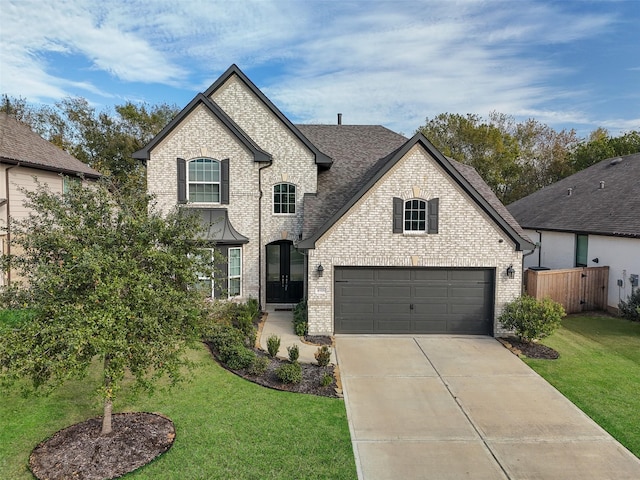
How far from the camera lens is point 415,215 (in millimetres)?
13211

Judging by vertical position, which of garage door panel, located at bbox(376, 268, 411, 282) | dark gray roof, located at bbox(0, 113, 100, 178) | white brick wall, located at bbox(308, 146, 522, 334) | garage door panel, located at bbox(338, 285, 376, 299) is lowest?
garage door panel, located at bbox(338, 285, 376, 299)

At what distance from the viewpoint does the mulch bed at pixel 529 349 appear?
37.8ft

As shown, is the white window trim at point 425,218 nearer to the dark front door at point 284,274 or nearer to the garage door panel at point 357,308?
the garage door panel at point 357,308

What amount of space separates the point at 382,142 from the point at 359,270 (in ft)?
29.3

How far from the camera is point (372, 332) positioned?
13.4 m

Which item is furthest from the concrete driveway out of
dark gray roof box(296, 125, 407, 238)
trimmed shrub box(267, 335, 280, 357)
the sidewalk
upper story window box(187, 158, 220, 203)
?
upper story window box(187, 158, 220, 203)

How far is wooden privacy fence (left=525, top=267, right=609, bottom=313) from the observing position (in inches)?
624

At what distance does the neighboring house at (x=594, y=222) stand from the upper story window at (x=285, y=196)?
12937mm

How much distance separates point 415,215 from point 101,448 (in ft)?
33.5

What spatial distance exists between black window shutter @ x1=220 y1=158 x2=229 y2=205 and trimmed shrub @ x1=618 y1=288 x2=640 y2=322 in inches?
596

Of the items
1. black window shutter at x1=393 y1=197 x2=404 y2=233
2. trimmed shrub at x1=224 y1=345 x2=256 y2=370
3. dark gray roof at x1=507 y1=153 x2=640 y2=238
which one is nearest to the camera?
trimmed shrub at x1=224 y1=345 x2=256 y2=370

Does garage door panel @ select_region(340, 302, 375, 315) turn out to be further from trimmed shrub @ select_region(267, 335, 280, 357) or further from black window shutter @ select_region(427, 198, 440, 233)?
black window shutter @ select_region(427, 198, 440, 233)

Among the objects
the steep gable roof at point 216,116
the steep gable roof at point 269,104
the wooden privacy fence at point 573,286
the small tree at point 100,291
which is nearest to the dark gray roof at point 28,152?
the steep gable roof at point 216,116

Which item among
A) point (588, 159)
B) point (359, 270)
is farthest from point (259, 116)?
point (588, 159)
